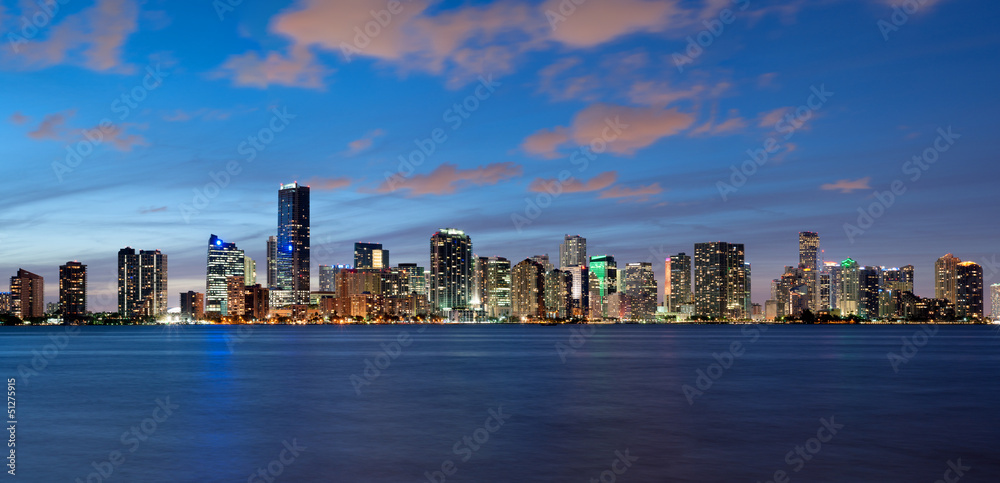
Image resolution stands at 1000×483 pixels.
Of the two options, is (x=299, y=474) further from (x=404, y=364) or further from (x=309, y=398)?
(x=404, y=364)

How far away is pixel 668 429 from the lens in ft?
134

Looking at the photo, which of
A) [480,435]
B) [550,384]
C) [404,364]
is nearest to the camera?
[480,435]

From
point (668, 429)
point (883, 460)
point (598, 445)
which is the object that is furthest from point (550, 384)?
point (883, 460)

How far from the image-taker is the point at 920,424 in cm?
4338

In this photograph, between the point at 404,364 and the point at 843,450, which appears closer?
the point at 843,450

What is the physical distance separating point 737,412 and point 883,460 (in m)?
15.0

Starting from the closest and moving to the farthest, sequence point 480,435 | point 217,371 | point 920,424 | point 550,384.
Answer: point 480,435 < point 920,424 < point 550,384 < point 217,371

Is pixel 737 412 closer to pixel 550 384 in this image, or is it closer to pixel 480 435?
pixel 480 435

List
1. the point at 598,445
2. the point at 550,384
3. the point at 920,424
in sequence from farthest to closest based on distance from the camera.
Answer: the point at 550,384 < the point at 920,424 < the point at 598,445

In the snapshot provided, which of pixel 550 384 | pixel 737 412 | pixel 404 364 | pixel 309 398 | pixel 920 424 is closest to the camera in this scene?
pixel 920 424

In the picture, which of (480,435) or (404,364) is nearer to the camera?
(480,435)

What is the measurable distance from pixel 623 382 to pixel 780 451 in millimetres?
34055

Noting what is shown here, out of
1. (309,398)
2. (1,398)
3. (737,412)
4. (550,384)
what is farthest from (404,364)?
(737,412)

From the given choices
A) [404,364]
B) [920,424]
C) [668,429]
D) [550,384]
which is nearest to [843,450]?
[668,429]
